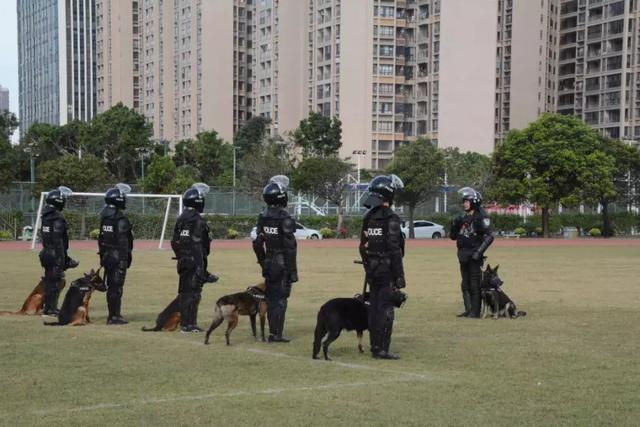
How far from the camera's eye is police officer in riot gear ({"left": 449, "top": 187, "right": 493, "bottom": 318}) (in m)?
14.0

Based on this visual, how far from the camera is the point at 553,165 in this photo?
2160 inches

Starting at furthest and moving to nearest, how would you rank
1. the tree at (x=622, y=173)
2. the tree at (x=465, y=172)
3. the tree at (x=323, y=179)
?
the tree at (x=465, y=172) < the tree at (x=622, y=173) < the tree at (x=323, y=179)

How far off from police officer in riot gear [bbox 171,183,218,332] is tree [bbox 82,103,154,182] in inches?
2800

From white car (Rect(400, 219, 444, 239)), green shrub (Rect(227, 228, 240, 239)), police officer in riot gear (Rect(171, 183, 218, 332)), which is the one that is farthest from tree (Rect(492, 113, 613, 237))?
police officer in riot gear (Rect(171, 183, 218, 332))

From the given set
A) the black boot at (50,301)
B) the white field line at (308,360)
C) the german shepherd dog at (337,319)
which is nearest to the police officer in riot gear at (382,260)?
the german shepherd dog at (337,319)

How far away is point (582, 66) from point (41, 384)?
111 metres

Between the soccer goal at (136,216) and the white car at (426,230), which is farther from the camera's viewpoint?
the white car at (426,230)

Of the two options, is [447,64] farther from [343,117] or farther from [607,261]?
[607,261]

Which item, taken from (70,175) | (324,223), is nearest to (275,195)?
(70,175)

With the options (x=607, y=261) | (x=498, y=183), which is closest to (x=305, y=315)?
(x=607, y=261)

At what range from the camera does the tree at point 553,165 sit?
54688mm

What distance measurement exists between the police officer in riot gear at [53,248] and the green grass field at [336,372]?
0.57 m

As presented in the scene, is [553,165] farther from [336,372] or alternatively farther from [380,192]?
[336,372]

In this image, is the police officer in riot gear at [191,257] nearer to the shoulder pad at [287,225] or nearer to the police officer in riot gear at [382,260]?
the shoulder pad at [287,225]
